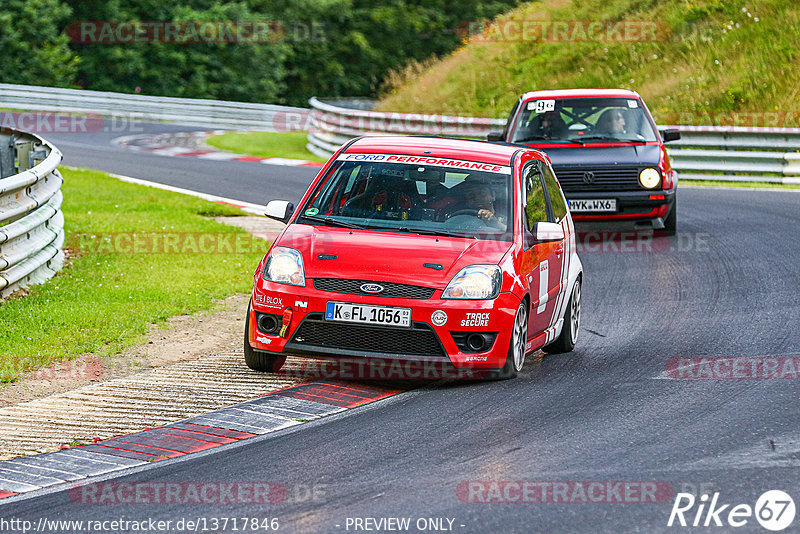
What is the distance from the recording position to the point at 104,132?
1270 inches

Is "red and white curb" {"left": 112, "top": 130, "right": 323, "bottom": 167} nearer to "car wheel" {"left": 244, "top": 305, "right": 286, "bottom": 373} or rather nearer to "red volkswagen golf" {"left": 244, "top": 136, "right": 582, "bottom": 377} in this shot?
"red volkswagen golf" {"left": 244, "top": 136, "right": 582, "bottom": 377}

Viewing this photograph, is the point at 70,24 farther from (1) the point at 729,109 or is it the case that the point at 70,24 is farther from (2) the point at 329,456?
(2) the point at 329,456

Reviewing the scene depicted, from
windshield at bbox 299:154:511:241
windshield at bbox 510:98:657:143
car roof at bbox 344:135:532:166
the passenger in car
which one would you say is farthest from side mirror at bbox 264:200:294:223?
the passenger in car

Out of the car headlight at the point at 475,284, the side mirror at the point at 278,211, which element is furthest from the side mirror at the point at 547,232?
the side mirror at the point at 278,211

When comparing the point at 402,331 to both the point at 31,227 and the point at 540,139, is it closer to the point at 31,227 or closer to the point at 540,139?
the point at 31,227

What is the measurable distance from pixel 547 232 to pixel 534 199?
610 mm

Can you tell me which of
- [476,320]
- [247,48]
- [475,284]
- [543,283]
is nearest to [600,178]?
[543,283]

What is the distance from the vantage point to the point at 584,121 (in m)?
15.6

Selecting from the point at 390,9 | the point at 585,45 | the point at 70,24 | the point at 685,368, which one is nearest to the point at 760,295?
the point at 685,368

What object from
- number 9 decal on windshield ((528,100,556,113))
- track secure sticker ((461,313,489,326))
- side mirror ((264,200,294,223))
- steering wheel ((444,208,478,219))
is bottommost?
track secure sticker ((461,313,489,326))

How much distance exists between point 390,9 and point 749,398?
54.4 meters

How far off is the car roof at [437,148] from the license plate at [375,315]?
174 cm

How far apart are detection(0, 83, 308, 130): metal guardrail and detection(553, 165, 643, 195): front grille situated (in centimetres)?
2388

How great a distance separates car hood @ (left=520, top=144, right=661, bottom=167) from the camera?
14.7 meters
